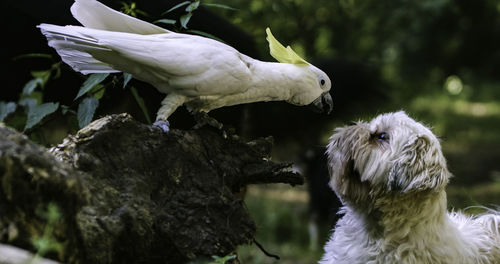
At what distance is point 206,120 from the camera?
2.92 m

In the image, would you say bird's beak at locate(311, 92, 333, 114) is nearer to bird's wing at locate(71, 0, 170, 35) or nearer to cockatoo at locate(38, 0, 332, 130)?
cockatoo at locate(38, 0, 332, 130)

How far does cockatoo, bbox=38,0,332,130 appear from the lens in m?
2.60

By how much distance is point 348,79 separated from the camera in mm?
6160

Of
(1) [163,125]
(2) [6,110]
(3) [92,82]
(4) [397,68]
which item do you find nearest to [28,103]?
(2) [6,110]

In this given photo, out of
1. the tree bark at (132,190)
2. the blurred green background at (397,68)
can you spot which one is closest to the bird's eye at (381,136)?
the tree bark at (132,190)

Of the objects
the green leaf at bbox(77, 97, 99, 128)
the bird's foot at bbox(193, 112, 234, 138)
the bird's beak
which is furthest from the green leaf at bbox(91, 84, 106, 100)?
the bird's beak

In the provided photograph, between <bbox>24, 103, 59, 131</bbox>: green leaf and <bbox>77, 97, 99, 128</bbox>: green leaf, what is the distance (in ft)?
0.50

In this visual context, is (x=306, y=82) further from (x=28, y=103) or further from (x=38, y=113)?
(x=28, y=103)

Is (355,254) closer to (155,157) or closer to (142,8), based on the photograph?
(155,157)

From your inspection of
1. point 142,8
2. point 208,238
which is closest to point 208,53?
point 208,238

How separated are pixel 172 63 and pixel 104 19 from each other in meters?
0.44

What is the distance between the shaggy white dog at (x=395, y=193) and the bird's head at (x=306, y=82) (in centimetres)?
19

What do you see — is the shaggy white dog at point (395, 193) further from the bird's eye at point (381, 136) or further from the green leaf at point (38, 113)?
the green leaf at point (38, 113)

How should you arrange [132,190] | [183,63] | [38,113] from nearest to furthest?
A: [132,190]
[183,63]
[38,113]
